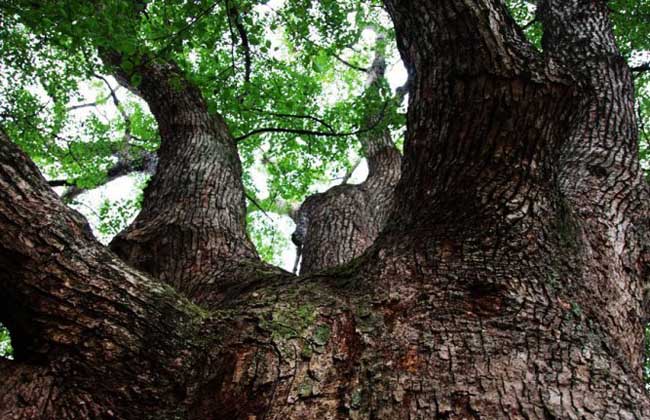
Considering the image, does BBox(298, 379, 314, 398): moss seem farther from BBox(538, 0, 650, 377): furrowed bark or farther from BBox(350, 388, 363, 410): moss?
BBox(538, 0, 650, 377): furrowed bark

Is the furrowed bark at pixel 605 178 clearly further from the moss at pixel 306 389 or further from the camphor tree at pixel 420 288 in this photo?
the moss at pixel 306 389

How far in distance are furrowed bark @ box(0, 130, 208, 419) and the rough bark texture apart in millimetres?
2533

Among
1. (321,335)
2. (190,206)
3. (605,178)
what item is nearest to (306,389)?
(321,335)

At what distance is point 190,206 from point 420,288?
7.19 ft

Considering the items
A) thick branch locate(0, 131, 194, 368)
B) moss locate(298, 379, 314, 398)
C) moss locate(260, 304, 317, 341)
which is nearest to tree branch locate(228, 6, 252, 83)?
thick branch locate(0, 131, 194, 368)

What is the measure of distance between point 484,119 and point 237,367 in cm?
167

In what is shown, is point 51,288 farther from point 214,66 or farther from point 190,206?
point 214,66

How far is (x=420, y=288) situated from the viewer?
232cm

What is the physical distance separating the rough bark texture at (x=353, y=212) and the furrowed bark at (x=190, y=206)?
905 mm

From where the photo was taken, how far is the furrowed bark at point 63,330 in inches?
74.7

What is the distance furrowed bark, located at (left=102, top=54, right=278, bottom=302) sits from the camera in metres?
3.40

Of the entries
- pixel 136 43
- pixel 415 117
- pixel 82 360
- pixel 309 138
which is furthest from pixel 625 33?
pixel 82 360

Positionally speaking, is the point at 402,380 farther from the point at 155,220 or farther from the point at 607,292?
the point at 155,220

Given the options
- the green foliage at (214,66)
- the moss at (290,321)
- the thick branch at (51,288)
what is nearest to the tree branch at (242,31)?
the green foliage at (214,66)
